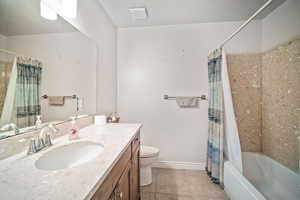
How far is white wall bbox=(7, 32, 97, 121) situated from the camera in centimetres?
94

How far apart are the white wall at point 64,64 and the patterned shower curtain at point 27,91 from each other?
0.14 ft

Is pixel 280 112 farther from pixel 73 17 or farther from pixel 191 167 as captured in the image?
pixel 73 17

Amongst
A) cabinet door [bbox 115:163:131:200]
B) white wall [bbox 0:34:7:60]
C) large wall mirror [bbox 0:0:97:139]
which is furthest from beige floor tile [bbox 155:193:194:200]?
white wall [bbox 0:34:7:60]

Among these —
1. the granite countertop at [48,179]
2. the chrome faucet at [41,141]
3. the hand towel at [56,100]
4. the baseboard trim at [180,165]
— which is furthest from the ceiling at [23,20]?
the baseboard trim at [180,165]

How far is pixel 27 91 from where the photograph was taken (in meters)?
0.89

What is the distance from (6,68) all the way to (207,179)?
2434 millimetres

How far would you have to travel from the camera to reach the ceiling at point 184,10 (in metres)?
1.72

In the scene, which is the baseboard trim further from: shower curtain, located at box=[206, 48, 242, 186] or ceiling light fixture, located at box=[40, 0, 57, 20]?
ceiling light fixture, located at box=[40, 0, 57, 20]

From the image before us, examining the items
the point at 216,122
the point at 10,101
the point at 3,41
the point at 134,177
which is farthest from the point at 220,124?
the point at 3,41

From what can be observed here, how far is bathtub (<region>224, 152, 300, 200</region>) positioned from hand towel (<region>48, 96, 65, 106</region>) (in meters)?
1.78

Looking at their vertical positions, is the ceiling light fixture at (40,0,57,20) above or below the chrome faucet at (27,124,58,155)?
above

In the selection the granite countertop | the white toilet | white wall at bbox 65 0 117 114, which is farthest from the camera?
the white toilet

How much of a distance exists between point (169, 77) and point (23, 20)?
179cm

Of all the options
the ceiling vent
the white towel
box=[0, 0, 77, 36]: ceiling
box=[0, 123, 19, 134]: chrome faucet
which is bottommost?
box=[0, 123, 19, 134]: chrome faucet
